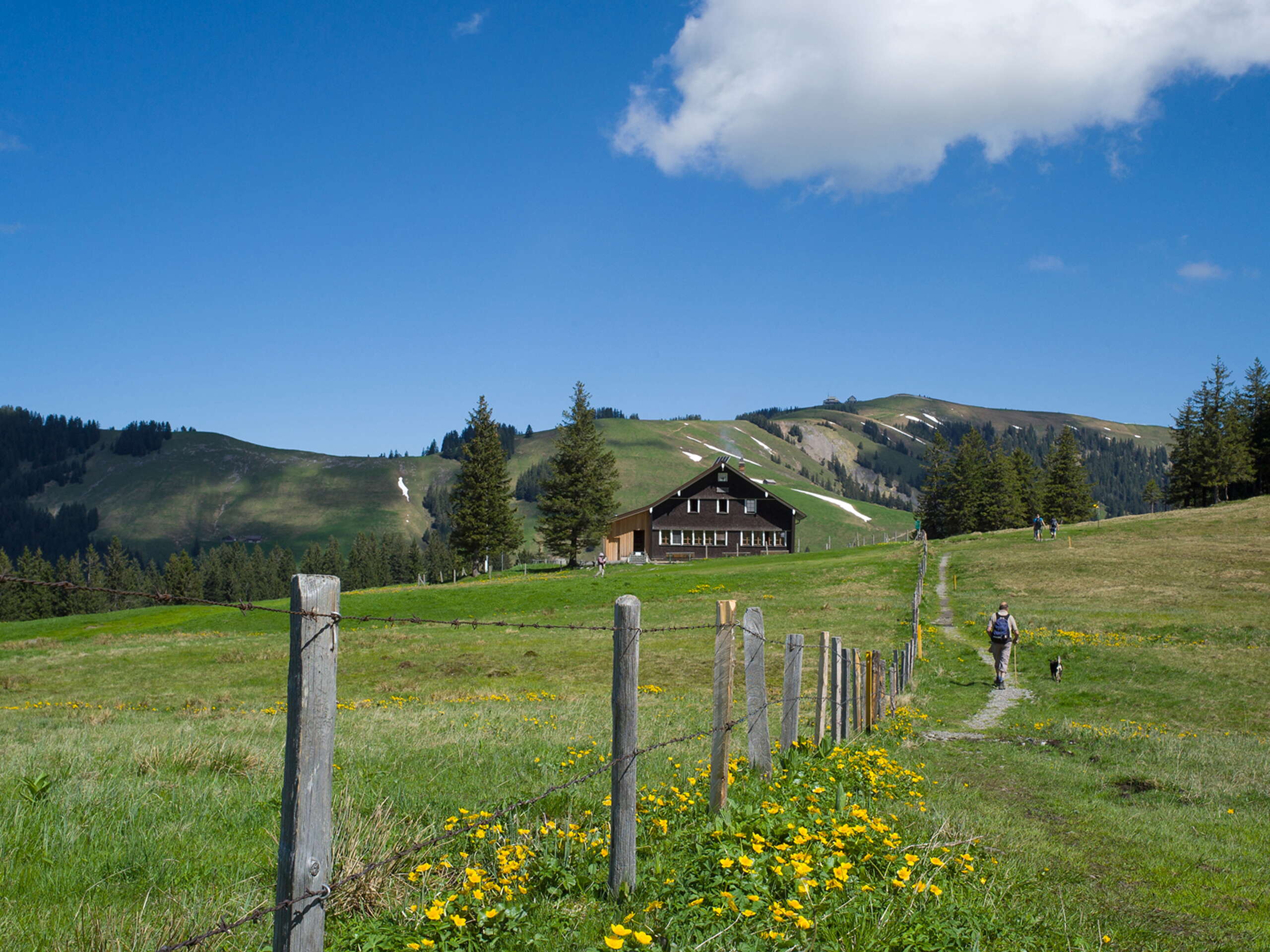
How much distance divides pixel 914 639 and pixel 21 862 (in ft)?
83.7

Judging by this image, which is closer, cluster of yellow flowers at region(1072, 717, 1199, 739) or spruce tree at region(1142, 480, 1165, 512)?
cluster of yellow flowers at region(1072, 717, 1199, 739)

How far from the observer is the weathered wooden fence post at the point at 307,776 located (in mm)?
3178

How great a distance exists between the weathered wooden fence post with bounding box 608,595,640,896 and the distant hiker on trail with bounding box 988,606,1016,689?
1914 cm

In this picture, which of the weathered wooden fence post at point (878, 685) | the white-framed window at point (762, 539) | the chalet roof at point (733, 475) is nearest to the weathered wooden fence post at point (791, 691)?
the weathered wooden fence post at point (878, 685)

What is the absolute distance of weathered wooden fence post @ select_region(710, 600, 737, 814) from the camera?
21.6 feet

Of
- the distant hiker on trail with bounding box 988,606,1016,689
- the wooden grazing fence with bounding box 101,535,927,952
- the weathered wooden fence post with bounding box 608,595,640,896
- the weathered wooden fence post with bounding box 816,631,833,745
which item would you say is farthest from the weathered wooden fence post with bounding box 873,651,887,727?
the weathered wooden fence post with bounding box 608,595,640,896

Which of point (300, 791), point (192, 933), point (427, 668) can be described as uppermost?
point (300, 791)

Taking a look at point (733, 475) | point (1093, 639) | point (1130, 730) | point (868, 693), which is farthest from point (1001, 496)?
point (868, 693)

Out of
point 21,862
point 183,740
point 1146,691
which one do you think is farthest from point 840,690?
point 1146,691

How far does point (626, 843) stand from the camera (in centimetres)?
525

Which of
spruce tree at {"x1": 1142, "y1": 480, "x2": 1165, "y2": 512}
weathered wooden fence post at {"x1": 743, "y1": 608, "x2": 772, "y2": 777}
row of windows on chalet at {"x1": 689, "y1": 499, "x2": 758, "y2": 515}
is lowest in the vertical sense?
weathered wooden fence post at {"x1": 743, "y1": 608, "x2": 772, "y2": 777}

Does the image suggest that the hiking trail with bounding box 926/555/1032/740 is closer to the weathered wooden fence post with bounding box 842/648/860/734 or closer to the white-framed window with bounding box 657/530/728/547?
the weathered wooden fence post with bounding box 842/648/860/734

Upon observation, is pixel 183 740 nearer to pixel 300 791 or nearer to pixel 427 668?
pixel 300 791

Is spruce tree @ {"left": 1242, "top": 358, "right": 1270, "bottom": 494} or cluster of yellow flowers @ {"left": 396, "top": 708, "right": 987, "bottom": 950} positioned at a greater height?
spruce tree @ {"left": 1242, "top": 358, "right": 1270, "bottom": 494}
